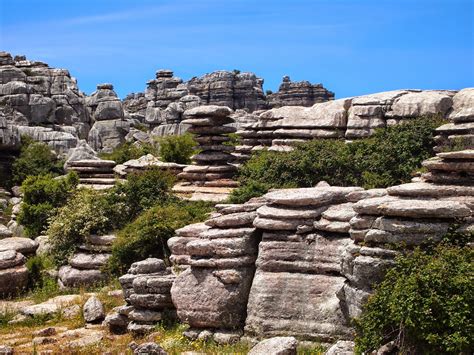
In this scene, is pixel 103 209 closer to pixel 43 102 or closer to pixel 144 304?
pixel 144 304

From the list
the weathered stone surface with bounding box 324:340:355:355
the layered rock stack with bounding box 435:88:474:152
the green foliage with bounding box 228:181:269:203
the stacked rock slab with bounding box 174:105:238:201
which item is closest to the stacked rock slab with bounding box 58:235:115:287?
the green foliage with bounding box 228:181:269:203

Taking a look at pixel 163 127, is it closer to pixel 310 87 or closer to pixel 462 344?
pixel 310 87

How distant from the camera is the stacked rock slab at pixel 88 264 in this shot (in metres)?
20.6

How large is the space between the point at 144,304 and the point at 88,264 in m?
5.98

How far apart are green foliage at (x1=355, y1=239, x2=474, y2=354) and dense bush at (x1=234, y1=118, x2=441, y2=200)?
11.4 m

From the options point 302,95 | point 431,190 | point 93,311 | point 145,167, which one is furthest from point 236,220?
point 302,95

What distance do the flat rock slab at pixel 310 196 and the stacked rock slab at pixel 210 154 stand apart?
14.3 metres

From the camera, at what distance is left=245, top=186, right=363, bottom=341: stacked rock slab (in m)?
13.2

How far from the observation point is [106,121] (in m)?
59.0

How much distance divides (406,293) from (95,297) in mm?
8958

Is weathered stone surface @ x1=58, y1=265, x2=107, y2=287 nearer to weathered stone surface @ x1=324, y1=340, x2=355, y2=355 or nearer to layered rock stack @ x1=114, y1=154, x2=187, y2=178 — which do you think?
layered rock stack @ x1=114, y1=154, x2=187, y2=178

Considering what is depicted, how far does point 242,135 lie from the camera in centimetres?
3219

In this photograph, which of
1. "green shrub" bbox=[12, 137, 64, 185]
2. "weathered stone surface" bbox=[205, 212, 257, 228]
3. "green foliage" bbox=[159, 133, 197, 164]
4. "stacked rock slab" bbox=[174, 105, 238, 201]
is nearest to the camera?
"weathered stone surface" bbox=[205, 212, 257, 228]

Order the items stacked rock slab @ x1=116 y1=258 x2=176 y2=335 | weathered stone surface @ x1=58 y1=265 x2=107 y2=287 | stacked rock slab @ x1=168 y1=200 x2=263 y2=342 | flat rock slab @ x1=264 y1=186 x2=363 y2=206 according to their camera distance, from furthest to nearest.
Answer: weathered stone surface @ x1=58 y1=265 x2=107 y2=287
stacked rock slab @ x1=116 y1=258 x2=176 y2=335
flat rock slab @ x1=264 y1=186 x2=363 y2=206
stacked rock slab @ x1=168 y1=200 x2=263 y2=342
